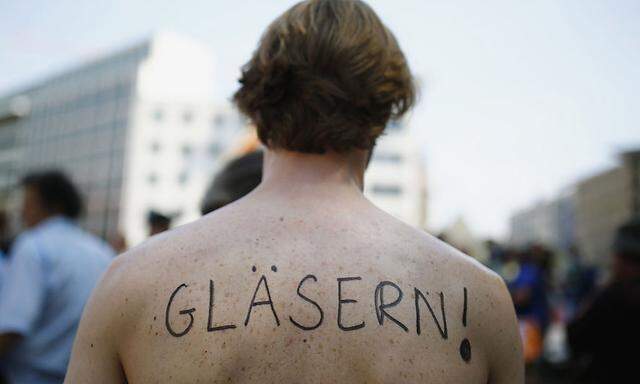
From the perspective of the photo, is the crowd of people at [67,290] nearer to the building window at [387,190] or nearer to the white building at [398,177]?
the white building at [398,177]

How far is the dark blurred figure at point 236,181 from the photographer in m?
2.62

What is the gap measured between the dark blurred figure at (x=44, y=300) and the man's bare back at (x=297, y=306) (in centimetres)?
206

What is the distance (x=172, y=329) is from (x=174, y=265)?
151 mm

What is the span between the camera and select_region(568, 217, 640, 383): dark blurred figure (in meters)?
3.74

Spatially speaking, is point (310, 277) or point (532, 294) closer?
point (310, 277)

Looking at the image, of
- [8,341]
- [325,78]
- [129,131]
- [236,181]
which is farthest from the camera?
[129,131]

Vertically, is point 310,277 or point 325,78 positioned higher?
point 325,78

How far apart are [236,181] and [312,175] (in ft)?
3.95

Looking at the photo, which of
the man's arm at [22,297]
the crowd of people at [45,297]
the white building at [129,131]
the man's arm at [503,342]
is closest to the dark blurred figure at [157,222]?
the crowd of people at [45,297]

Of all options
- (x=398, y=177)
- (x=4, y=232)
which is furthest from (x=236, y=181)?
(x=398, y=177)

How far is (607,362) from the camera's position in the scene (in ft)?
12.5

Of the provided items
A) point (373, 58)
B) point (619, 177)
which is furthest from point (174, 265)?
point (619, 177)

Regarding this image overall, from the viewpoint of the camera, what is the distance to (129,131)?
218 feet

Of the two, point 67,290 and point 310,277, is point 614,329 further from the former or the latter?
point 67,290
